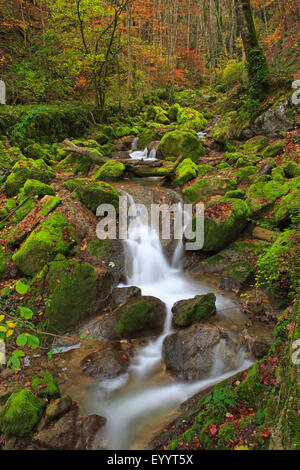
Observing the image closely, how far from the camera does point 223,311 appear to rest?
5664 mm

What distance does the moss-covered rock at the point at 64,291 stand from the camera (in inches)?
217

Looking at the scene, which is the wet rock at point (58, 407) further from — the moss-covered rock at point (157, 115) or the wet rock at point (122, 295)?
the moss-covered rock at point (157, 115)

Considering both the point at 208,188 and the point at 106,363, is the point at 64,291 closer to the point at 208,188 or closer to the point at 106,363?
the point at 106,363

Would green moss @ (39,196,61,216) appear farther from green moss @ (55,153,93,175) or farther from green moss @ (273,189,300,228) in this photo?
green moss @ (273,189,300,228)

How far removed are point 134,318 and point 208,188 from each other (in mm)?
4949

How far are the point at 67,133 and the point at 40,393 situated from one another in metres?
12.3

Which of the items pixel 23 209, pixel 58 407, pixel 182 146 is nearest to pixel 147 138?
pixel 182 146

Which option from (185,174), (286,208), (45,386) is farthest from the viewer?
(185,174)

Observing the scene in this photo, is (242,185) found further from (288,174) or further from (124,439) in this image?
(124,439)

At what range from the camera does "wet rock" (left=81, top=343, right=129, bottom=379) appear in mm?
4660

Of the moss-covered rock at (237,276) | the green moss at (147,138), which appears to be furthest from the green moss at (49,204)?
the green moss at (147,138)

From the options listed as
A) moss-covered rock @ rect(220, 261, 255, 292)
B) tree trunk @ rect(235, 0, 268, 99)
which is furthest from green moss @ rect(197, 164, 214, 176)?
moss-covered rock @ rect(220, 261, 255, 292)

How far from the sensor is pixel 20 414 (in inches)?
142
